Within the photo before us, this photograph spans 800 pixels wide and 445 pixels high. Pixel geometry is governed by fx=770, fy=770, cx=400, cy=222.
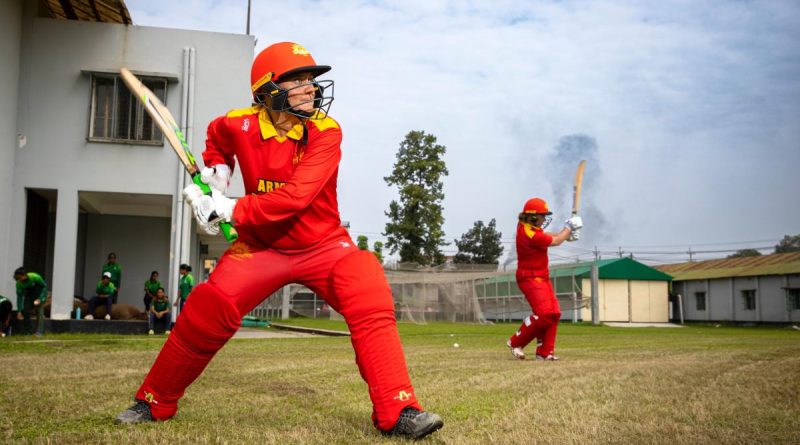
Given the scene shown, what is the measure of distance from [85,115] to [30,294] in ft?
15.8

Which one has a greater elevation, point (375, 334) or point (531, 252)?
point (531, 252)

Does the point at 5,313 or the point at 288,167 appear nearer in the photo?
the point at 288,167

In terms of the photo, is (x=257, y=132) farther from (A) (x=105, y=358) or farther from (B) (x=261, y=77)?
(A) (x=105, y=358)

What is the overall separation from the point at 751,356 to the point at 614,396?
217 inches

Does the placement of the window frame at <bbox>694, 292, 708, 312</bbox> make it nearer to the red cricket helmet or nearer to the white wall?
the white wall

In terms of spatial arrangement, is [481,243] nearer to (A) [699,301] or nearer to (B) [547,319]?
(A) [699,301]

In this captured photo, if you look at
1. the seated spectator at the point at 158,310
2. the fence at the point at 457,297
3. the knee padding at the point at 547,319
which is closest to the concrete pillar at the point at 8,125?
the seated spectator at the point at 158,310

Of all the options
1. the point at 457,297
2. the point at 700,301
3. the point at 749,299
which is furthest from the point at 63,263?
the point at 700,301

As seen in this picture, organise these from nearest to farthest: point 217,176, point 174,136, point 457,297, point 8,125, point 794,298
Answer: point 217,176, point 174,136, point 8,125, point 457,297, point 794,298

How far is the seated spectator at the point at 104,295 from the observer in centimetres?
1883

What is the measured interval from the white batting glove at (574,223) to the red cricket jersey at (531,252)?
339 mm

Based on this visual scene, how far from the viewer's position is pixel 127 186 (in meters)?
19.0

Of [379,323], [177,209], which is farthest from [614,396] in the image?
[177,209]

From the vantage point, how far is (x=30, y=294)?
1639 centimetres
